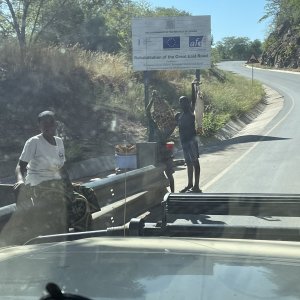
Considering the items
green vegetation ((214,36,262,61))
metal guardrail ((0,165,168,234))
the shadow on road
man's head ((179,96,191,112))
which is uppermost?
green vegetation ((214,36,262,61))

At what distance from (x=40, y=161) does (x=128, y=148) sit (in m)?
5.90

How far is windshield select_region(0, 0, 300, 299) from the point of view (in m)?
3.21

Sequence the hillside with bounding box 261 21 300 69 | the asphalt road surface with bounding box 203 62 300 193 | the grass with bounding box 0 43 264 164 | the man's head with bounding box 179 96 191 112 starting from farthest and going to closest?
the hillside with bounding box 261 21 300 69 < the grass with bounding box 0 43 264 164 < the asphalt road surface with bounding box 203 62 300 193 < the man's head with bounding box 179 96 191 112

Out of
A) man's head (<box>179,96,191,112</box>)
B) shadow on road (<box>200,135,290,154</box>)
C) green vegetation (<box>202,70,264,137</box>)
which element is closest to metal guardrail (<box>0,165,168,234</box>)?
man's head (<box>179,96,191,112</box>)

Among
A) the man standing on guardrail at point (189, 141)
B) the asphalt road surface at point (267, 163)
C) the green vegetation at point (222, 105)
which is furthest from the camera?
the green vegetation at point (222, 105)

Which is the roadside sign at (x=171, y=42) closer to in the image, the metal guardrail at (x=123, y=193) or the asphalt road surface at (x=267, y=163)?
the asphalt road surface at (x=267, y=163)

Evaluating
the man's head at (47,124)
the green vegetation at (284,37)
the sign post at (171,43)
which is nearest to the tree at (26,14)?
the sign post at (171,43)

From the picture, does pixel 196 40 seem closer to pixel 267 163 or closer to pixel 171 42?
pixel 171 42

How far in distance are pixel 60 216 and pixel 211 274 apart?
362 cm

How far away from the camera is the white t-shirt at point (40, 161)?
5715mm

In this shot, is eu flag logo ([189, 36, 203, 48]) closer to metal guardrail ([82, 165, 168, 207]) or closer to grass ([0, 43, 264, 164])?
grass ([0, 43, 264, 164])

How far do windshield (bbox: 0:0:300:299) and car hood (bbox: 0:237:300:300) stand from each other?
0.02 m

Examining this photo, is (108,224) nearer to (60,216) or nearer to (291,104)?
(60,216)

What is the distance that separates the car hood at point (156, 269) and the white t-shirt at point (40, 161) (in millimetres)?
2972
